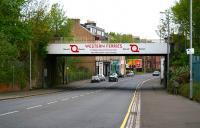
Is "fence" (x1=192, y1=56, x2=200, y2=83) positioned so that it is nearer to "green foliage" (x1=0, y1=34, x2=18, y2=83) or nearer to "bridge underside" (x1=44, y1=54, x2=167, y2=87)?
"green foliage" (x1=0, y1=34, x2=18, y2=83)

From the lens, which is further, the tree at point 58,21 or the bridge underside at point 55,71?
the tree at point 58,21

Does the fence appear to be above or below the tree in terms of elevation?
below

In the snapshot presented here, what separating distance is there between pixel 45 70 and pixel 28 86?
792 cm

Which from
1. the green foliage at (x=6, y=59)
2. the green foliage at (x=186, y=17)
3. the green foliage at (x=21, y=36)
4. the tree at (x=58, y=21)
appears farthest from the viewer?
the tree at (x=58, y=21)

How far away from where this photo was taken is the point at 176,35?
7375 centimetres

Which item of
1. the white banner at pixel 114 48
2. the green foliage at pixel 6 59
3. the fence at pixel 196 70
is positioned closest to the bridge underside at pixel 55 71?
the white banner at pixel 114 48

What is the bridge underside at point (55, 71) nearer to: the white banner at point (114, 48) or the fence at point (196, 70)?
the white banner at point (114, 48)

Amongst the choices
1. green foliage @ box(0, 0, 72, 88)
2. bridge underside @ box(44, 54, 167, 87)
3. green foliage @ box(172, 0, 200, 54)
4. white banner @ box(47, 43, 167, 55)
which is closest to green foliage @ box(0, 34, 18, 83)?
green foliage @ box(0, 0, 72, 88)

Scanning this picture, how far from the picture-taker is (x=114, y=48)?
2667 inches

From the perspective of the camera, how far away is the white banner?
67.5m

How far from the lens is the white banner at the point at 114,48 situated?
67500 millimetres

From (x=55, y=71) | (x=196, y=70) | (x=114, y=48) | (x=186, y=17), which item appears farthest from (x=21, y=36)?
(x=55, y=71)

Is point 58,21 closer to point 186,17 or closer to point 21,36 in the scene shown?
point 186,17

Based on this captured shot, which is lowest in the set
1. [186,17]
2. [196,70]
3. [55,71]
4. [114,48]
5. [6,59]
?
[55,71]
